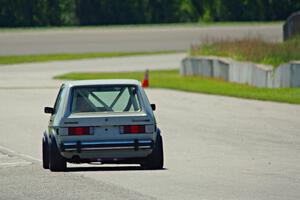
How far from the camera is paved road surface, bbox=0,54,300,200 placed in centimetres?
1430

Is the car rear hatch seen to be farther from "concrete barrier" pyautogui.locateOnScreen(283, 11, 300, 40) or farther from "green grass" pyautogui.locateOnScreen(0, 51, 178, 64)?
"green grass" pyautogui.locateOnScreen(0, 51, 178, 64)

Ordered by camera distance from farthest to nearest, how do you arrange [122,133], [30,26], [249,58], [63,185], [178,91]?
[30,26]
[249,58]
[178,91]
[122,133]
[63,185]

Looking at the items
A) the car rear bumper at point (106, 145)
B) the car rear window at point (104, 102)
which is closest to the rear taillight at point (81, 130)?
the car rear bumper at point (106, 145)

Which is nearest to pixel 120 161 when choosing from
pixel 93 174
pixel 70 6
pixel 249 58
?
pixel 93 174

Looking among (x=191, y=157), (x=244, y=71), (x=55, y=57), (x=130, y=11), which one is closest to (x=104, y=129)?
(x=191, y=157)

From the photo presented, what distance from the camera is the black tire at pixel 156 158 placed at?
1656cm

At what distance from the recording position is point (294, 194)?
13.7 m

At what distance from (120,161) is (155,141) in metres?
0.60

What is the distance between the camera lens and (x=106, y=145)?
53.0 ft

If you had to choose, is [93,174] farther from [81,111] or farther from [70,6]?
[70,6]

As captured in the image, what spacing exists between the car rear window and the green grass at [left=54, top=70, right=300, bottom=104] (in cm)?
1442

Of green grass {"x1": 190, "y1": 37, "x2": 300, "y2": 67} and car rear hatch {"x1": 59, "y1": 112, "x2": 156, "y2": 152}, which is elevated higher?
car rear hatch {"x1": 59, "y1": 112, "x2": 156, "y2": 152}

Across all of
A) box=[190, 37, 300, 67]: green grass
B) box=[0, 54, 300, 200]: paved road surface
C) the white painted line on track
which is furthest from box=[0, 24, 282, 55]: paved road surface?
the white painted line on track

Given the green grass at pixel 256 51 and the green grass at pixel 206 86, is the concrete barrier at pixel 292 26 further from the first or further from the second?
the green grass at pixel 206 86
